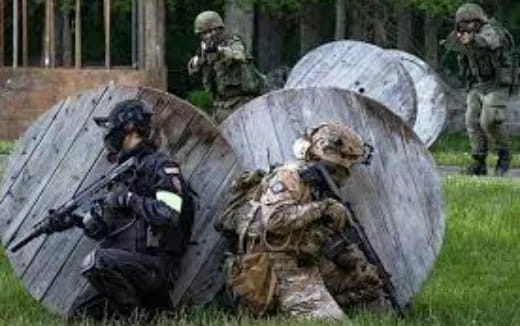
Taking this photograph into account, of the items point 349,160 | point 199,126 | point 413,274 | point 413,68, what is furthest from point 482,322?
point 413,68

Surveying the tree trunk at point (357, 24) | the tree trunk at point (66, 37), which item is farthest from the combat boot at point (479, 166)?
the tree trunk at point (357, 24)

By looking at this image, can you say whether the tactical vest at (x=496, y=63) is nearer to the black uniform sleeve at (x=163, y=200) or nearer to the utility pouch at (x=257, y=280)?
the utility pouch at (x=257, y=280)

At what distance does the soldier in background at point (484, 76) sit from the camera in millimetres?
16781

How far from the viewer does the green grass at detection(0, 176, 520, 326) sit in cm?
879

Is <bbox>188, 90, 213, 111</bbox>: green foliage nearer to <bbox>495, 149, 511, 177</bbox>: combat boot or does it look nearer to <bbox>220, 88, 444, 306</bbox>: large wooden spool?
<bbox>495, 149, 511, 177</bbox>: combat boot

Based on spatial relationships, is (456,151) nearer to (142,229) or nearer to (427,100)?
(427,100)

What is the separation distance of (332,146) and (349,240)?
0.57 metres

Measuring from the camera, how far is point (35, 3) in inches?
1352

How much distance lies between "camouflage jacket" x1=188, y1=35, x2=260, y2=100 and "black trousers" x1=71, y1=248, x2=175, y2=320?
25.9ft

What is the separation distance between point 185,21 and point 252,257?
36.0 metres

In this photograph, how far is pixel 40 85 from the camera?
2652 centimetres

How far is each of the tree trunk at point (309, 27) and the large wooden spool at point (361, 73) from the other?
1861 cm

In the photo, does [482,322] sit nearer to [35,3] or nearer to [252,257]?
[252,257]

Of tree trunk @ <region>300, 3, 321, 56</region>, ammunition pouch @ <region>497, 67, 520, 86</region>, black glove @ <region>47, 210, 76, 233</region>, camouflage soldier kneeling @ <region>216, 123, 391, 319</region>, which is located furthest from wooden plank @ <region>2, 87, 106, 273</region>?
tree trunk @ <region>300, 3, 321, 56</region>
